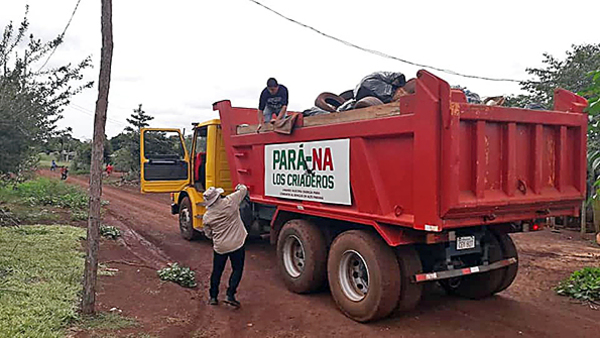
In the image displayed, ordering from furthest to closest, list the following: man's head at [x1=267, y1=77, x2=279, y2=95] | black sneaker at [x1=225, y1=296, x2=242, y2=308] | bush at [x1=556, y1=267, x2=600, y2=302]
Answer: man's head at [x1=267, y1=77, x2=279, y2=95], bush at [x1=556, y1=267, x2=600, y2=302], black sneaker at [x1=225, y1=296, x2=242, y2=308]

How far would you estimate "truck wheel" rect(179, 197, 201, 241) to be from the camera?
10.3m

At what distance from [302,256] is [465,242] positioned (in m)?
2.35

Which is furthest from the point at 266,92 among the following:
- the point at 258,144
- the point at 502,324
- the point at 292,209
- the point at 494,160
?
the point at 502,324

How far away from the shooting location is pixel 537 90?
18.2 m

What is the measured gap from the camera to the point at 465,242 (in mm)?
5355

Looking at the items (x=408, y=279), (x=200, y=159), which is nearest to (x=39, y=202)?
(x=200, y=159)

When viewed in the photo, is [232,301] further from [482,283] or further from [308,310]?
[482,283]

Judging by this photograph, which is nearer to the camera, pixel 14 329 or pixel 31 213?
pixel 14 329

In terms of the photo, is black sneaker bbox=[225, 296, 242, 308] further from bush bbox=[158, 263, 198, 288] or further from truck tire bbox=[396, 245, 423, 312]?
truck tire bbox=[396, 245, 423, 312]

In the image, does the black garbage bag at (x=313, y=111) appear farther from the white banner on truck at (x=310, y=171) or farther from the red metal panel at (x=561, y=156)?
the red metal panel at (x=561, y=156)

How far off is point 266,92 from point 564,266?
5829 millimetres

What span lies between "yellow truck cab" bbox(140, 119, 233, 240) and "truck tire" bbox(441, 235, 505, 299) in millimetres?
4836

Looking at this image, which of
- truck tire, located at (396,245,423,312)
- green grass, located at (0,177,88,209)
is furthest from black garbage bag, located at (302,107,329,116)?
green grass, located at (0,177,88,209)

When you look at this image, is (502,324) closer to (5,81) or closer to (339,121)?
(339,121)
